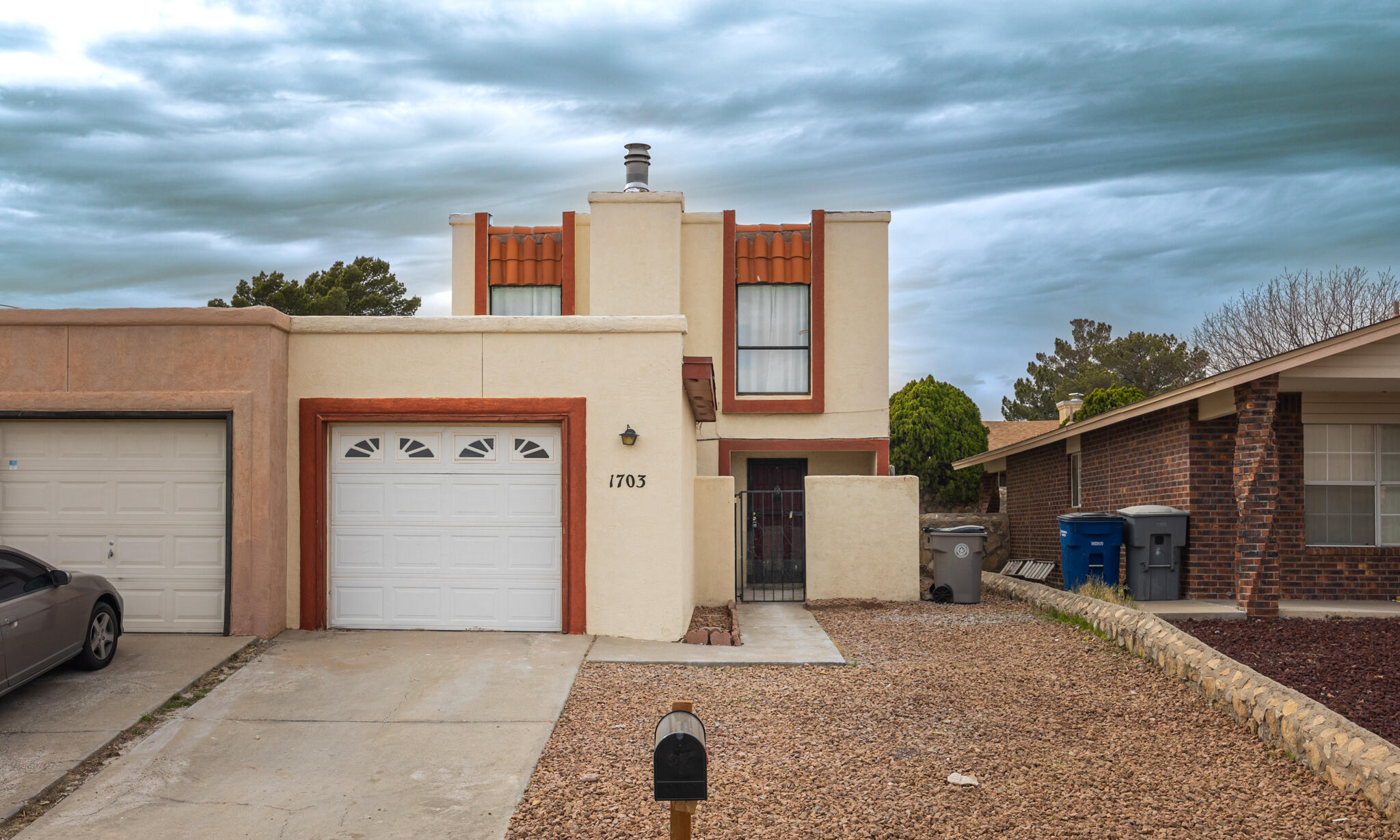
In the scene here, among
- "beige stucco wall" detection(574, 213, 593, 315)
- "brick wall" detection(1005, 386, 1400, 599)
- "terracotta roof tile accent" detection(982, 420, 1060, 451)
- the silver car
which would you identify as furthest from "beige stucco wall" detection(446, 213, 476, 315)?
"terracotta roof tile accent" detection(982, 420, 1060, 451)

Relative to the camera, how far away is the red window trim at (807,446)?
17.1 metres

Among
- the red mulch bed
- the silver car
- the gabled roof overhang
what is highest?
the gabled roof overhang

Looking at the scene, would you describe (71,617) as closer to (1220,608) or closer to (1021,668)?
(1021,668)

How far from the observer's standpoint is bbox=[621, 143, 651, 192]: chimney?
701 inches

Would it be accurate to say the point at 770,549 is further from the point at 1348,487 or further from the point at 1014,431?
the point at 1014,431

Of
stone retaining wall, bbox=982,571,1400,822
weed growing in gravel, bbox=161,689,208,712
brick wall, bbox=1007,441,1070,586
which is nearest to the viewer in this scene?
stone retaining wall, bbox=982,571,1400,822

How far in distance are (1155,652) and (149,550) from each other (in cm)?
957

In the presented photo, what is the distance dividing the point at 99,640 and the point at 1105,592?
10289mm

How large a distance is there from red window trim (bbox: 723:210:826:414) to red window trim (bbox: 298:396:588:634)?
6.84 metres

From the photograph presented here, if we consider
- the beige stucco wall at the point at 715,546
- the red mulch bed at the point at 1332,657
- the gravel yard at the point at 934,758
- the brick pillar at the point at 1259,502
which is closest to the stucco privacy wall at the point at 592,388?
the gravel yard at the point at 934,758

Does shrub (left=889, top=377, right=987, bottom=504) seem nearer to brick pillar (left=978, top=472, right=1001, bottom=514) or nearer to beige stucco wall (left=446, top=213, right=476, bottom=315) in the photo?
brick pillar (left=978, top=472, right=1001, bottom=514)

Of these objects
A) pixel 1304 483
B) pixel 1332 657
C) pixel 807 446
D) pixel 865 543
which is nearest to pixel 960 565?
pixel 865 543

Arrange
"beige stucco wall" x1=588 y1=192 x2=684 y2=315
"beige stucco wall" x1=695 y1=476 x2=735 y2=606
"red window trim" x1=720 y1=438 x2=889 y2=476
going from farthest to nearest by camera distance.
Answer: "red window trim" x1=720 y1=438 x2=889 y2=476, "beige stucco wall" x1=588 y1=192 x2=684 y2=315, "beige stucco wall" x1=695 y1=476 x2=735 y2=606

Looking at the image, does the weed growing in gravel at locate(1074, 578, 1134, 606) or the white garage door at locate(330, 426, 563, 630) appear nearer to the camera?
the white garage door at locate(330, 426, 563, 630)
